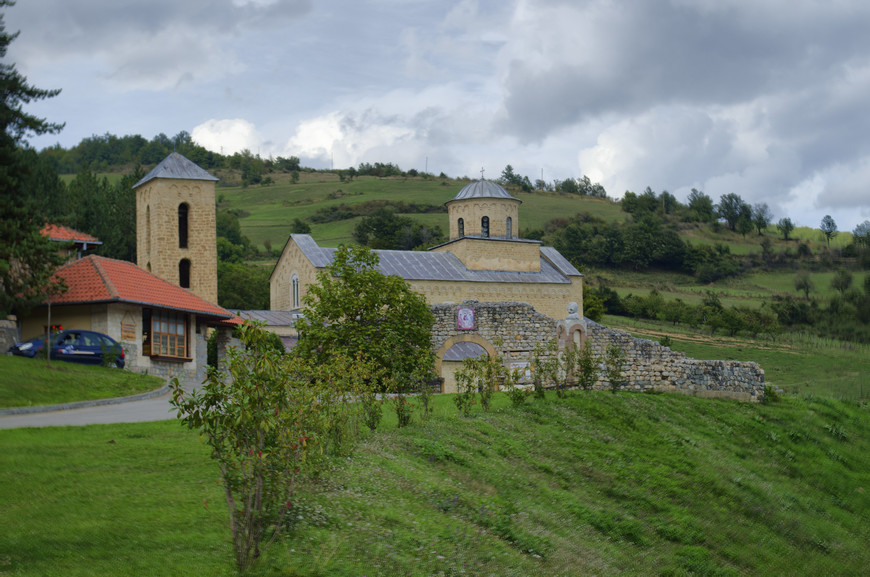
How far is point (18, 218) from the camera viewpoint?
2291cm

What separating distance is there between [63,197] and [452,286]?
19.1 metres

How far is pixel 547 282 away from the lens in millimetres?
44031

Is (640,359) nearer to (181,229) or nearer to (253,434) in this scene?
(253,434)

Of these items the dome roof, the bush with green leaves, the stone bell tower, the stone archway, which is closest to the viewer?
the bush with green leaves

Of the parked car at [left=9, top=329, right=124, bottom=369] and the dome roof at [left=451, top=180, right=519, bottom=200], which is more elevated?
the dome roof at [left=451, top=180, right=519, bottom=200]

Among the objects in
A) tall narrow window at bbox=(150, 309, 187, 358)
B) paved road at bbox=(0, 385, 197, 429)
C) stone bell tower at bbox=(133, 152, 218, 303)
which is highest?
stone bell tower at bbox=(133, 152, 218, 303)

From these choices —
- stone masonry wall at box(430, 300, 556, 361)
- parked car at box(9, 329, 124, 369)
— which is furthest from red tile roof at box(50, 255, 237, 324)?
stone masonry wall at box(430, 300, 556, 361)

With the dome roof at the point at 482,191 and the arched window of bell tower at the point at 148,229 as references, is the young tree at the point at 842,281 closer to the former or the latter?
the dome roof at the point at 482,191

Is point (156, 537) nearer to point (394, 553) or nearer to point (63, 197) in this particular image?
point (394, 553)

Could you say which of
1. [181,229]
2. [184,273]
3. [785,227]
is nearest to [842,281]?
[184,273]

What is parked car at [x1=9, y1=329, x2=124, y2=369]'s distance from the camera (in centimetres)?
2203

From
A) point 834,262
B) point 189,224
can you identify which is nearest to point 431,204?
point 189,224

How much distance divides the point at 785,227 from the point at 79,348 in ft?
207

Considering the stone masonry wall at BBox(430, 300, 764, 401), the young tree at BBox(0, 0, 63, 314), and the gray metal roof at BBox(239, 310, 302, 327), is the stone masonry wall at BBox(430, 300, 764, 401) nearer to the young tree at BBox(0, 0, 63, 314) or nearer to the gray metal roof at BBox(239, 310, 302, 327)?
the young tree at BBox(0, 0, 63, 314)
